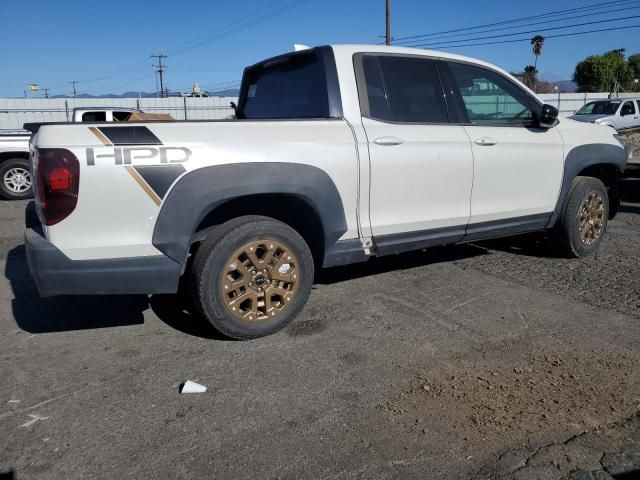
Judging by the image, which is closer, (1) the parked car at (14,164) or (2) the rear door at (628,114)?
(1) the parked car at (14,164)

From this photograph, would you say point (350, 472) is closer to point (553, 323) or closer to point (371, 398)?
point (371, 398)

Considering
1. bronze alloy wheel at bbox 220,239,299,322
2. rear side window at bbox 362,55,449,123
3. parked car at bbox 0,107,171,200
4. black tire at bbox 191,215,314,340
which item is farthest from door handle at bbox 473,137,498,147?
parked car at bbox 0,107,171,200

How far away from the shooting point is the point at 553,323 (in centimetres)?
402

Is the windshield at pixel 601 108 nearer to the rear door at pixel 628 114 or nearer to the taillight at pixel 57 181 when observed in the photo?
the rear door at pixel 628 114

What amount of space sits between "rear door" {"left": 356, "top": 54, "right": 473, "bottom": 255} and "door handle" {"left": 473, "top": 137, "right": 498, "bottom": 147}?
0.44ft

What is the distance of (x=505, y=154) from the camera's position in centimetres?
470

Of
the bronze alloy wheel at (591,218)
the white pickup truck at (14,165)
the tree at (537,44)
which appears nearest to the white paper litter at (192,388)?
the bronze alloy wheel at (591,218)

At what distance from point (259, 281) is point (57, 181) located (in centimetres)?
136

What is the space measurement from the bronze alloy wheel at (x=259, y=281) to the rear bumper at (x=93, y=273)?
0.38m

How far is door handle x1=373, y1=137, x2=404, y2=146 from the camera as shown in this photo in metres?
3.95

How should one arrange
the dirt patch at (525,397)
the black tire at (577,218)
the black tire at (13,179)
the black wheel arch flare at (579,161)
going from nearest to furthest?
the dirt patch at (525,397), the black wheel arch flare at (579,161), the black tire at (577,218), the black tire at (13,179)

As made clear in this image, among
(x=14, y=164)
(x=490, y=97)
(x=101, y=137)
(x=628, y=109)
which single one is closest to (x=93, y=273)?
(x=101, y=137)

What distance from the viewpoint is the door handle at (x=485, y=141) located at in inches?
177

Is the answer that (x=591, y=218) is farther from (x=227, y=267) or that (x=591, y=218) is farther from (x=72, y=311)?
(x=72, y=311)
